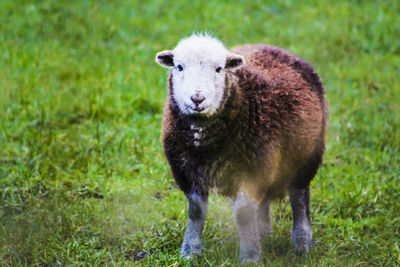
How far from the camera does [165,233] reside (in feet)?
15.3

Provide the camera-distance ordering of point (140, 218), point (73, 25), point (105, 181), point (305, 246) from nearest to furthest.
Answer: point (305, 246) → point (140, 218) → point (105, 181) → point (73, 25)

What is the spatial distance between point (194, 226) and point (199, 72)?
4.41 ft

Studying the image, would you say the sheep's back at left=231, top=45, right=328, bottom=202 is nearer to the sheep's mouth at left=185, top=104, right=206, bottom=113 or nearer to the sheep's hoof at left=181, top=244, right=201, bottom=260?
the sheep's mouth at left=185, top=104, right=206, bottom=113

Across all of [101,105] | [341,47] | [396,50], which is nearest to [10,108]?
[101,105]

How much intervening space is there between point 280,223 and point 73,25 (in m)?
5.16

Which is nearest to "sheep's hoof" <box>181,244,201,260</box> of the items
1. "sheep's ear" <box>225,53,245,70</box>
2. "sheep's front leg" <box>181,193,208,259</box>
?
"sheep's front leg" <box>181,193,208,259</box>

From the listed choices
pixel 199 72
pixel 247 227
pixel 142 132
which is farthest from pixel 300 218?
pixel 142 132

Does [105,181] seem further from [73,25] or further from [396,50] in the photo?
[396,50]

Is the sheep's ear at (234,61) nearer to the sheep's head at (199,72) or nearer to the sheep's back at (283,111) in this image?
the sheep's head at (199,72)

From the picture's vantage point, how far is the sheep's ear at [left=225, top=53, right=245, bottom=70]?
409 centimetres

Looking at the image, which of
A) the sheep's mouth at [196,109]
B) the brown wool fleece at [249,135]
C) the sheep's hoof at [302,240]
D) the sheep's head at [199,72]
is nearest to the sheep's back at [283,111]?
the brown wool fleece at [249,135]

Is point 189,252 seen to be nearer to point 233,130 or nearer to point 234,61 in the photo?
point 233,130

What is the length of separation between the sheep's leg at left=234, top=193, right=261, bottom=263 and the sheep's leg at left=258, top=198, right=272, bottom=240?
0.50m

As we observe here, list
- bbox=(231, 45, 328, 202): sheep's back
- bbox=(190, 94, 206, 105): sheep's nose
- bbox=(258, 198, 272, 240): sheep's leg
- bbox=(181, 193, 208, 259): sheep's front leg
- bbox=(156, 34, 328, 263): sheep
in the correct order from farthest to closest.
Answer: bbox=(258, 198, 272, 240): sheep's leg, bbox=(181, 193, 208, 259): sheep's front leg, bbox=(231, 45, 328, 202): sheep's back, bbox=(156, 34, 328, 263): sheep, bbox=(190, 94, 206, 105): sheep's nose
